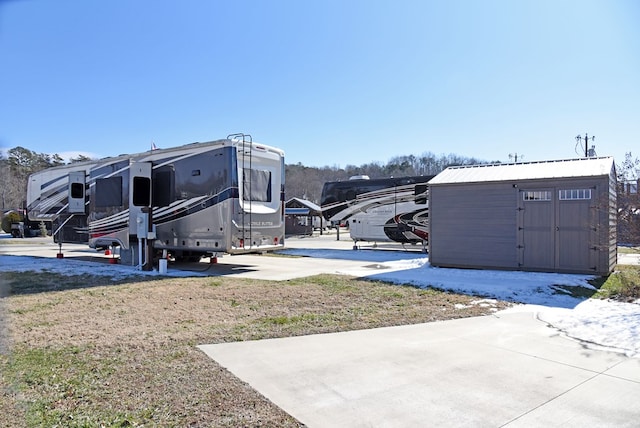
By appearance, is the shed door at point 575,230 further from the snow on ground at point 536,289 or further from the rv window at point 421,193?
the rv window at point 421,193

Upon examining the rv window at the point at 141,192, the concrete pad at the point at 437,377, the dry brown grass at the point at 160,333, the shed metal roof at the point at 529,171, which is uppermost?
the shed metal roof at the point at 529,171

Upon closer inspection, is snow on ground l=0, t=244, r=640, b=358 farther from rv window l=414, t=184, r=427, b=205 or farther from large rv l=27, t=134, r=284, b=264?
rv window l=414, t=184, r=427, b=205

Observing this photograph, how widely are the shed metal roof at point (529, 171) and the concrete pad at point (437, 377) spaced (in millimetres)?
5995

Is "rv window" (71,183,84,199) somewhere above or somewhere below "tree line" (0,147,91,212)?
above

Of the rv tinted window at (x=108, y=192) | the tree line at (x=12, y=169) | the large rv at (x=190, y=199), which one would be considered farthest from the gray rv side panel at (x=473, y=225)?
the tree line at (x=12, y=169)

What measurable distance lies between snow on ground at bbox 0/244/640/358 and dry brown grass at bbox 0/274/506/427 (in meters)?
0.77

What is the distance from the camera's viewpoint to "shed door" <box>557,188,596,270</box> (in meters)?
10.1

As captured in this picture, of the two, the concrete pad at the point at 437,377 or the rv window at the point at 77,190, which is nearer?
the concrete pad at the point at 437,377

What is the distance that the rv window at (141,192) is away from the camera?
11672 mm

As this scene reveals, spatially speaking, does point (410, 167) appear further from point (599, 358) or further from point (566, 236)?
point (599, 358)

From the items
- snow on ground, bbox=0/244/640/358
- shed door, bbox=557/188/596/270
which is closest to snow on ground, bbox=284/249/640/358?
snow on ground, bbox=0/244/640/358

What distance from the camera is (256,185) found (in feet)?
37.4

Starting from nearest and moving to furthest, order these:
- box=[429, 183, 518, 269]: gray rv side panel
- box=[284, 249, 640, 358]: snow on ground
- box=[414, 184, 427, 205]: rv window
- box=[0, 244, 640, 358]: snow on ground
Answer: box=[284, 249, 640, 358]: snow on ground
box=[0, 244, 640, 358]: snow on ground
box=[429, 183, 518, 269]: gray rv side panel
box=[414, 184, 427, 205]: rv window

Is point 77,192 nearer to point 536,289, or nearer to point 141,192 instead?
point 141,192
